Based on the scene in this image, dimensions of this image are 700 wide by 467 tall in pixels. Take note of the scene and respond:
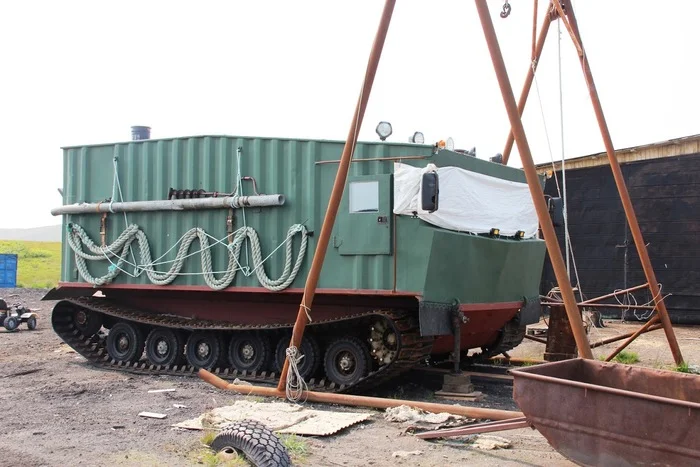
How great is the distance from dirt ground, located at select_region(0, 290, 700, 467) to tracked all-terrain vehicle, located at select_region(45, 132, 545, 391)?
710 millimetres

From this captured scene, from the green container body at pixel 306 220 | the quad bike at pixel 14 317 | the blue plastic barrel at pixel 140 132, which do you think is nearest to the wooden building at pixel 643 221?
the green container body at pixel 306 220

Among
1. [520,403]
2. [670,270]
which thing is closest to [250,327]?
[520,403]

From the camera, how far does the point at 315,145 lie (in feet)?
32.6

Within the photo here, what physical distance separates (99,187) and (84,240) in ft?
2.84

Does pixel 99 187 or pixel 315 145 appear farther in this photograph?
pixel 99 187

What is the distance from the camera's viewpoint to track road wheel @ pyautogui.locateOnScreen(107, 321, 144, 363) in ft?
38.3

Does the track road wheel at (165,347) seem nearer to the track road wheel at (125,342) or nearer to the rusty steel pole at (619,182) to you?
the track road wheel at (125,342)

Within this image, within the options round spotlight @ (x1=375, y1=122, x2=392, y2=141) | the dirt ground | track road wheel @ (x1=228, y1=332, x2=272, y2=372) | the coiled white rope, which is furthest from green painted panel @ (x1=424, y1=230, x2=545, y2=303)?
track road wheel @ (x1=228, y1=332, x2=272, y2=372)

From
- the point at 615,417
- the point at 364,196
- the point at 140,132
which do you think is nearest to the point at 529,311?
the point at 364,196

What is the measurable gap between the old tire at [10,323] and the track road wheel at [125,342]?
632 centimetres

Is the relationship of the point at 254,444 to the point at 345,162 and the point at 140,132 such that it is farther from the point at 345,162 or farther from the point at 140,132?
the point at 140,132

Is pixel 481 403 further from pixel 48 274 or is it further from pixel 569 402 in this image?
pixel 48 274

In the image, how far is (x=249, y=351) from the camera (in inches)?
417

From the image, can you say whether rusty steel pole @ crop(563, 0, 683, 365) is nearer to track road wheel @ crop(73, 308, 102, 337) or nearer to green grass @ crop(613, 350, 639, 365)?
green grass @ crop(613, 350, 639, 365)
